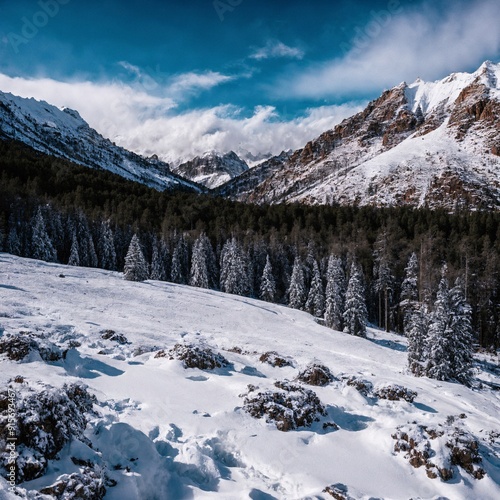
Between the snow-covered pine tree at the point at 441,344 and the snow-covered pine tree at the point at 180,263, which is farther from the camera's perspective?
the snow-covered pine tree at the point at 180,263

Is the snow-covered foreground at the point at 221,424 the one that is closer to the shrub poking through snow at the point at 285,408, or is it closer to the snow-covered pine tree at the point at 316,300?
the shrub poking through snow at the point at 285,408

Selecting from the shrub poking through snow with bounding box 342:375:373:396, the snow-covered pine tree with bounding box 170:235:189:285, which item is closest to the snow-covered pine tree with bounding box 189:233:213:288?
the snow-covered pine tree with bounding box 170:235:189:285

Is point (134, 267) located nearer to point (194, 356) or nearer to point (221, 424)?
point (194, 356)

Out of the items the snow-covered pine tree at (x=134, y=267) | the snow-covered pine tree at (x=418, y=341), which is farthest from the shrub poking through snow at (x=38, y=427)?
the snow-covered pine tree at (x=134, y=267)

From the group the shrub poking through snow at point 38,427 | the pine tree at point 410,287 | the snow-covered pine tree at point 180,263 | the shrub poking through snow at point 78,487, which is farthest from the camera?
the snow-covered pine tree at point 180,263

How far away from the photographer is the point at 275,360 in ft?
70.9

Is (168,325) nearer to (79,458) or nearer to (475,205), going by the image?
(79,458)

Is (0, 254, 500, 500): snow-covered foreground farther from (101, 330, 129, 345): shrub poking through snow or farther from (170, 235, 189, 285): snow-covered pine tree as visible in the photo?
(170, 235, 189, 285): snow-covered pine tree

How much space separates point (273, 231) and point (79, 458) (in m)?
84.0

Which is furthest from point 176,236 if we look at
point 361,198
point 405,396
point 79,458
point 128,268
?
point 361,198

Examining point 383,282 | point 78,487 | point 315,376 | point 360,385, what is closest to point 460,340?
point 360,385

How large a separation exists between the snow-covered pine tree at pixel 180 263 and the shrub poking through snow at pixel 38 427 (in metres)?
65.8

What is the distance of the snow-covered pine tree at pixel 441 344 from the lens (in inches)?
1126

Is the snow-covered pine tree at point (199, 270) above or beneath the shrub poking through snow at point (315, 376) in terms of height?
above
